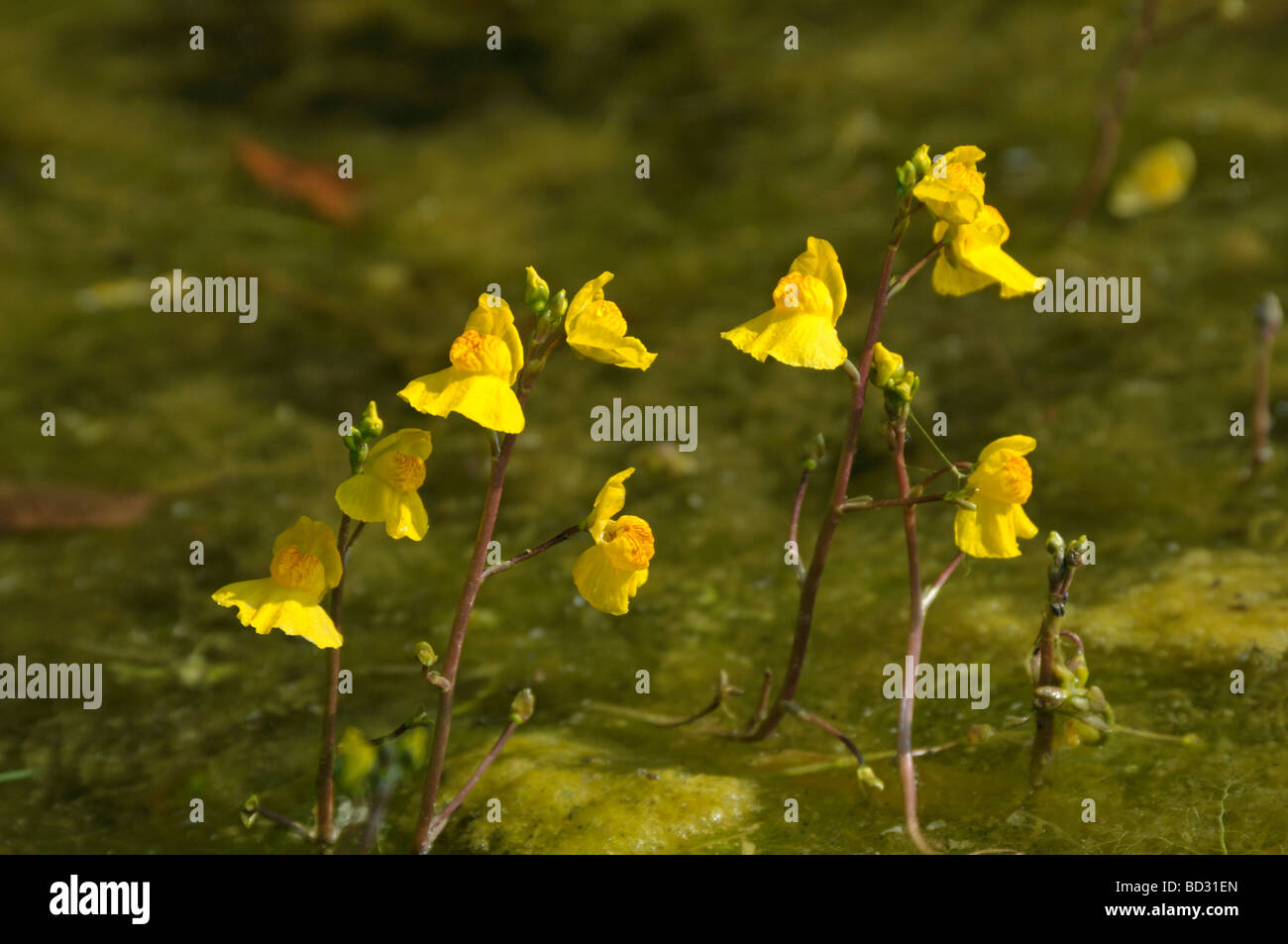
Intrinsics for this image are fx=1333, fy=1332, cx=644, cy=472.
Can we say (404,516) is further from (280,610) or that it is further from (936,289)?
(936,289)

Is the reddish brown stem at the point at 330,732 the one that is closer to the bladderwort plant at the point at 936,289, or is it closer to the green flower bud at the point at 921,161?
the bladderwort plant at the point at 936,289

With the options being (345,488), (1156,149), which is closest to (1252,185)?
(1156,149)

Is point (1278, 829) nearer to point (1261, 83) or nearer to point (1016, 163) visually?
point (1016, 163)

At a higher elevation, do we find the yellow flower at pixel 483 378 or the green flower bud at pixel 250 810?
the yellow flower at pixel 483 378

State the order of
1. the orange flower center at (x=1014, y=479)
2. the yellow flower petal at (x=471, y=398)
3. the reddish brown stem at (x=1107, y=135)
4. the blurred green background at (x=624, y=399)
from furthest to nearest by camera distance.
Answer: the reddish brown stem at (x=1107, y=135), the blurred green background at (x=624, y=399), the orange flower center at (x=1014, y=479), the yellow flower petal at (x=471, y=398)

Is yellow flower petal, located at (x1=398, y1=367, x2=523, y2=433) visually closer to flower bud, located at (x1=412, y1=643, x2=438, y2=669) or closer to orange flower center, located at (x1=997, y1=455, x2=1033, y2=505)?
flower bud, located at (x1=412, y1=643, x2=438, y2=669)

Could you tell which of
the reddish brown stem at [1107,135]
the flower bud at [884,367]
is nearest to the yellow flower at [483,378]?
the flower bud at [884,367]

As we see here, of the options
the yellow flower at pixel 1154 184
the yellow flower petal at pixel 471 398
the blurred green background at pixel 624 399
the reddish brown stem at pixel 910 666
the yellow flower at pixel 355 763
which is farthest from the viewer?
the yellow flower at pixel 1154 184

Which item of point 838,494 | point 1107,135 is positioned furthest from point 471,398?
point 1107,135
